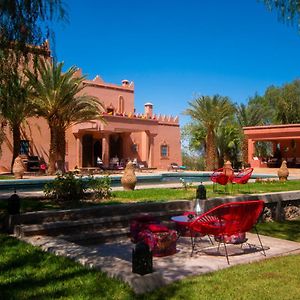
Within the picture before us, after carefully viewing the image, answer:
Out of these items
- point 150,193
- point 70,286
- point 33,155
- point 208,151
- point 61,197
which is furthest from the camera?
point 208,151

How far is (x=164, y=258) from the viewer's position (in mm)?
6016

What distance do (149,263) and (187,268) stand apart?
1079mm

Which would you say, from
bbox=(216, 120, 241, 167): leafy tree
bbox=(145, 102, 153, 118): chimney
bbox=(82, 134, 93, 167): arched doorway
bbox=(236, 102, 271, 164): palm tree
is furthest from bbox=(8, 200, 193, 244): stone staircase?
bbox=(236, 102, 271, 164): palm tree

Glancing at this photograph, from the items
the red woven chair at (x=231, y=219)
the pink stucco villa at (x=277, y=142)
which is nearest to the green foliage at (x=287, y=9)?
the red woven chair at (x=231, y=219)

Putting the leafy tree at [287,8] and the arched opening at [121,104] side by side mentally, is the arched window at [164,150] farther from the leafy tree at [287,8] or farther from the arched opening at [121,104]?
the leafy tree at [287,8]

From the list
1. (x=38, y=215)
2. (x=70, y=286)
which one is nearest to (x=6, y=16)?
(x=38, y=215)

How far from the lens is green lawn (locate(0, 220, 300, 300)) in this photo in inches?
164

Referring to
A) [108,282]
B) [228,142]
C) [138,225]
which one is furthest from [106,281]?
[228,142]

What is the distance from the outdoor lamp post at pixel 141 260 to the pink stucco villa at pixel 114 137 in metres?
21.3

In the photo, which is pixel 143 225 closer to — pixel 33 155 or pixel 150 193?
pixel 150 193

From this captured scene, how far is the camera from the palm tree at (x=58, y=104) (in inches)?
830

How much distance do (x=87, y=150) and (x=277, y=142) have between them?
14.7 meters

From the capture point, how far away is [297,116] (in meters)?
39.5

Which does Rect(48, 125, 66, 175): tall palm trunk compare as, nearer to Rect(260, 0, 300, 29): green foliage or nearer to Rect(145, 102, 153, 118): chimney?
Rect(145, 102, 153, 118): chimney
